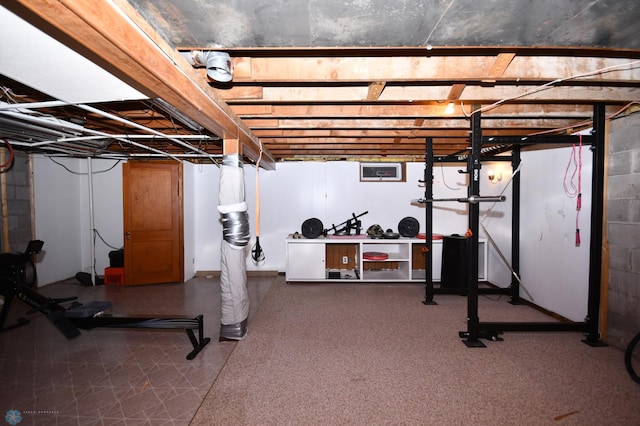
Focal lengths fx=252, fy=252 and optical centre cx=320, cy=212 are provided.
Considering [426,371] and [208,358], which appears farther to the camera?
[208,358]

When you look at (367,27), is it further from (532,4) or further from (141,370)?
(141,370)

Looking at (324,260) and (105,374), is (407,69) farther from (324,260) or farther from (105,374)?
(105,374)

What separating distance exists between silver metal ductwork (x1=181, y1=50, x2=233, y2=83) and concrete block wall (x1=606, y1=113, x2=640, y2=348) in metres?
3.60

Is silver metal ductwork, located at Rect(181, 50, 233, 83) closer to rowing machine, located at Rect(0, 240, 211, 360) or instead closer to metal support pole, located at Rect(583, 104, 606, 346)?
rowing machine, located at Rect(0, 240, 211, 360)

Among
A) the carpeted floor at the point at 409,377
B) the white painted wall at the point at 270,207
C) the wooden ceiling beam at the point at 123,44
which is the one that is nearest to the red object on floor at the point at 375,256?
the white painted wall at the point at 270,207

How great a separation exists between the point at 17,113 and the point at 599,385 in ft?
17.8

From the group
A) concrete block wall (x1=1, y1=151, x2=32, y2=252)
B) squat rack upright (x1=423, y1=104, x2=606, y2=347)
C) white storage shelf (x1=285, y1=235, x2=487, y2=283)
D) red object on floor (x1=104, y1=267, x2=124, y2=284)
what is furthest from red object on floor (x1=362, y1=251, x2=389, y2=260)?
concrete block wall (x1=1, y1=151, x2=32, y2=252)

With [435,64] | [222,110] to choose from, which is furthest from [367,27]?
[222,110]

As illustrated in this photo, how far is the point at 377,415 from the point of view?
170 centimetres

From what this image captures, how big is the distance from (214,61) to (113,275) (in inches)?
189

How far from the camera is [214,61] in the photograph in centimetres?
158

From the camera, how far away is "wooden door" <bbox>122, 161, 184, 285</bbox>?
14.5 feet

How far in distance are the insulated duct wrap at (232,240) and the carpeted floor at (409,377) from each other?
0.33 meters

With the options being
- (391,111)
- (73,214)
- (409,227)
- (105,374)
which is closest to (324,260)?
(409,227)
